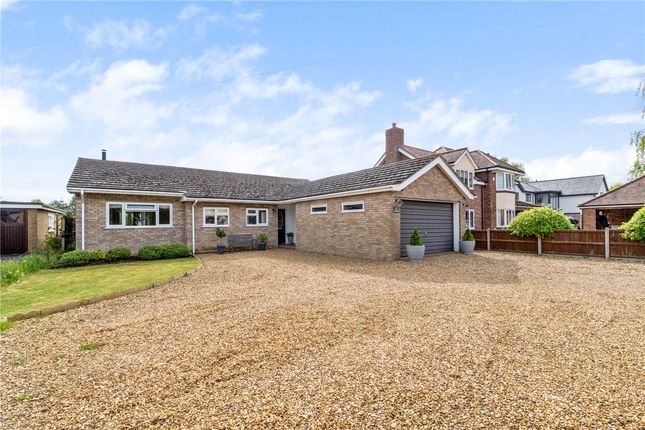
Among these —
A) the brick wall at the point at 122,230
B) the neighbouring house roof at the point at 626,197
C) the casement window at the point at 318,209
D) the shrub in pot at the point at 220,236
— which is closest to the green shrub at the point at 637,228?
the neighbouring house roof at the point at 626,197

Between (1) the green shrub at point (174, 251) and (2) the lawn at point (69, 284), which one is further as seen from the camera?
(1) the green shrub at point (174, 251)

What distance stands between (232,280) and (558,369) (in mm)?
7873

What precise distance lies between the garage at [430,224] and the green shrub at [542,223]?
3596mm

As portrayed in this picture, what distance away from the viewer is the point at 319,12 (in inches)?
512

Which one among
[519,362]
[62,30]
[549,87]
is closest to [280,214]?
[62,30]

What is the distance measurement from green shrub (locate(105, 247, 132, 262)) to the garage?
1269 cm

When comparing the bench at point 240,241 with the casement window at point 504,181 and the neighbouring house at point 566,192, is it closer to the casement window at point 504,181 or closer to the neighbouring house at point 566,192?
the casement window at point 504,181

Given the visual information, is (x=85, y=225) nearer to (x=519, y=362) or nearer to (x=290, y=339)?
(x=290, y=339)

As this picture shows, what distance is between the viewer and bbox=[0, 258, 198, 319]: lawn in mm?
6969

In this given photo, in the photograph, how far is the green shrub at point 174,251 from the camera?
1541cm

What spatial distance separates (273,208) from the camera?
20.8 meters

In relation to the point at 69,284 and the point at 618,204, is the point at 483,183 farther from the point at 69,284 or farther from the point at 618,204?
the point at 69,284

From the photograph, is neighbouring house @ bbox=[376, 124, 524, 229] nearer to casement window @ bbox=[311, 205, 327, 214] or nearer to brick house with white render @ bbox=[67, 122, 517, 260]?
brick house with white render @ bbox=[67, 122, 517, 260]

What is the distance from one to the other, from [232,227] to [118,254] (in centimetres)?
615
